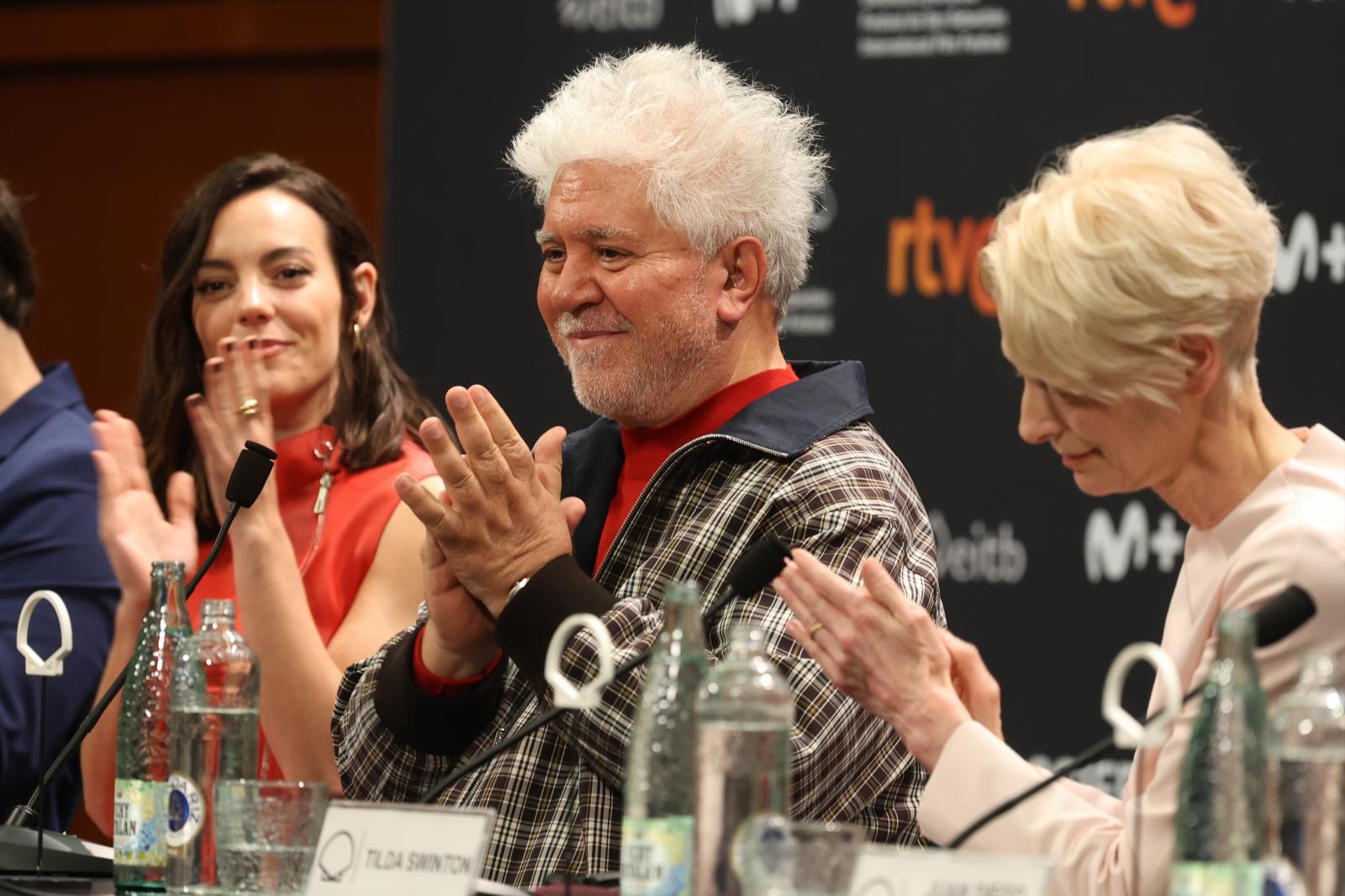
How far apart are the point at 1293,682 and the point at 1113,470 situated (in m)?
0.26

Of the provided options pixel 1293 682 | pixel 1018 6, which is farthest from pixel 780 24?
pixel 1293 682

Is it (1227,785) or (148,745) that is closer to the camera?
(1227,785)

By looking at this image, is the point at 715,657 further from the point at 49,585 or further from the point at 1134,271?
the point at 49,585

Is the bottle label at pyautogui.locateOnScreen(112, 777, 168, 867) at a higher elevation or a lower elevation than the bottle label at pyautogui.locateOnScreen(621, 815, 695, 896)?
lower

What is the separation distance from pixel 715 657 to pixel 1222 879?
878 mm

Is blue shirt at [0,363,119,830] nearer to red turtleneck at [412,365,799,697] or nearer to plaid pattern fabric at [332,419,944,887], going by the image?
plaid pattern fabric at [332,419,944,887]

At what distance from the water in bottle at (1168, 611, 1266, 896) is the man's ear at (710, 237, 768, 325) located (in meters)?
1.18

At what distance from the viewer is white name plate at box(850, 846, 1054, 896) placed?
47.1 inches

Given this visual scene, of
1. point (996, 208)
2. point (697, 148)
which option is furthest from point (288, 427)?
point (996, 208)

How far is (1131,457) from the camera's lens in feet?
5.56

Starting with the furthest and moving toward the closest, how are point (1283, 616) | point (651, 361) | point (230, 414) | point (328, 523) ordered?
1. point (328, 523)
2. point (230, 414)
3. point (651, 361)
4. point (1283, 616)

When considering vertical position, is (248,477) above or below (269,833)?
above

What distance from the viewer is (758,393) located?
2.35 m

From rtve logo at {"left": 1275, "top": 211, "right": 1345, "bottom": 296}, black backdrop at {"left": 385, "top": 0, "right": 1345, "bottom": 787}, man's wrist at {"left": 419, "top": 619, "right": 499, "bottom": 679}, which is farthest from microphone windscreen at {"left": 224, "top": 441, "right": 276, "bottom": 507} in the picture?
rtve logo at {"left": 1275, "top": 211, "right": 1345, "bottom": 296}
